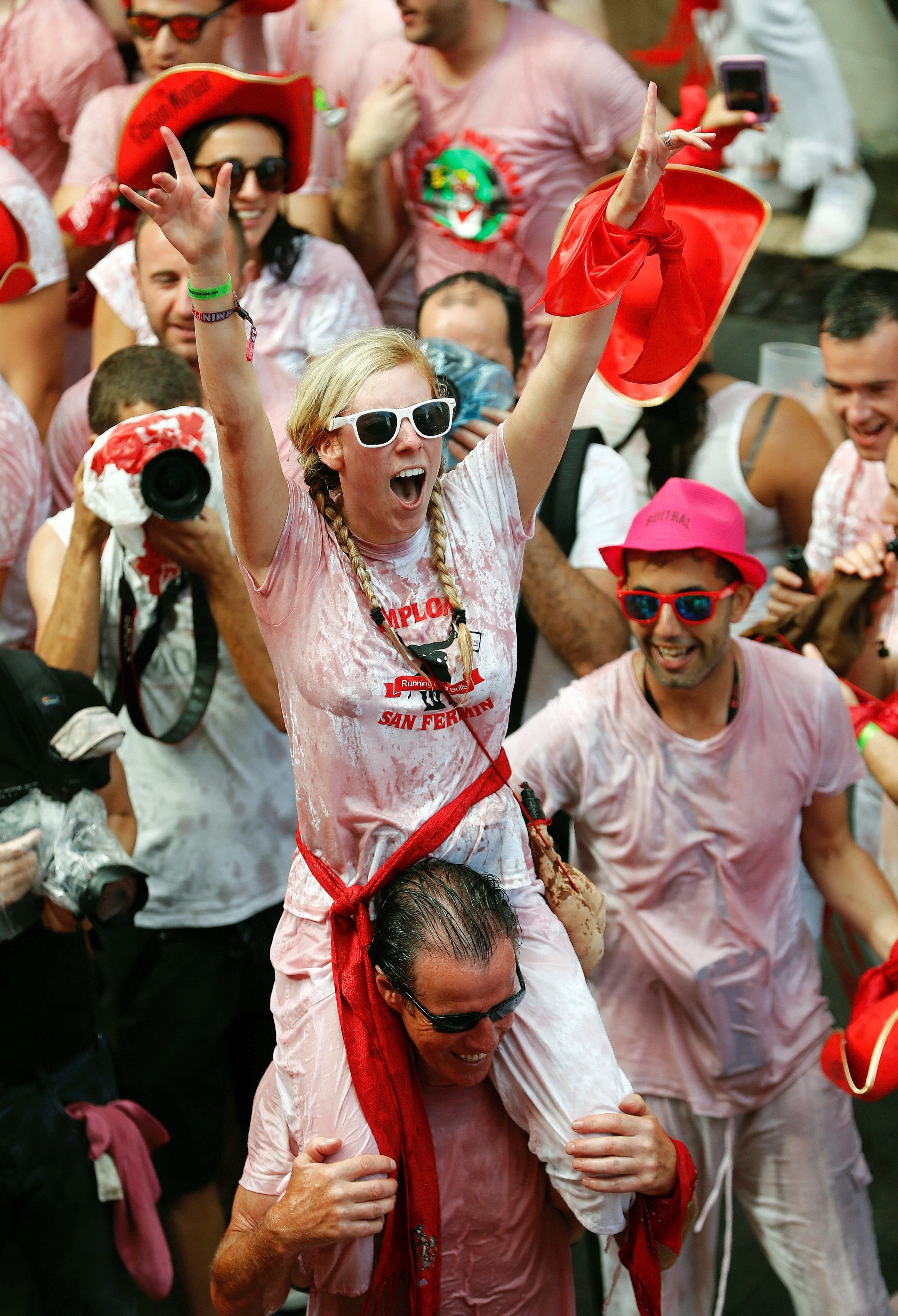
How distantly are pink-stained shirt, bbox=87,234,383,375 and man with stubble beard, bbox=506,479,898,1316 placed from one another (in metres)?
1.35

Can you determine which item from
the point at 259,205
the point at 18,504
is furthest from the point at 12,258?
the point at 259,205

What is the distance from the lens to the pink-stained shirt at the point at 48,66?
4547 millimetres

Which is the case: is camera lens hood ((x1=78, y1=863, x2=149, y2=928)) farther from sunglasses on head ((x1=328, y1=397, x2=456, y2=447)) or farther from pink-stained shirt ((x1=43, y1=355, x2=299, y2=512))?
pink-stained shirt ((x1=43, y1=355, x2=299, y2=512))

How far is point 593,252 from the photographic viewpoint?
2.01 meters

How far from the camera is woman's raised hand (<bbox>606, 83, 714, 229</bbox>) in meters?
1.94

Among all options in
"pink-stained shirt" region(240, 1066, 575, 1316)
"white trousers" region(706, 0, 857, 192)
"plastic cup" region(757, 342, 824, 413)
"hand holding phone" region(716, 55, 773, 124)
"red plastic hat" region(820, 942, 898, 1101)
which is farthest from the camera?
"white trousers" region(706, 0, 857, 192)

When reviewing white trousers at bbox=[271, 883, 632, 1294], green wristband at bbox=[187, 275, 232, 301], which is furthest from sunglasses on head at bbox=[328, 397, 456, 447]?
white trousers at bbox=[271, 883, 632, 1294]

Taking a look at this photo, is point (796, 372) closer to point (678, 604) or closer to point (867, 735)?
point (867, 735)

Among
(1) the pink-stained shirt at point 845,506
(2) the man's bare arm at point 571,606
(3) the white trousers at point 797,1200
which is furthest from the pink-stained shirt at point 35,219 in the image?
(3) the white trousers at point 797,1200

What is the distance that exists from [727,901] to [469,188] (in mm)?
2337

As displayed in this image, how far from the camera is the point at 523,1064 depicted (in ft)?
7.00

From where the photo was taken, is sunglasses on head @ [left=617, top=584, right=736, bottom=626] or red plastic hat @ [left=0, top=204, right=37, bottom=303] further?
red plastic hat @ [left=0, top=204, right=37, bottom=303]

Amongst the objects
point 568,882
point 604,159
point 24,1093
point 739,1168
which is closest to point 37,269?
point 604,159

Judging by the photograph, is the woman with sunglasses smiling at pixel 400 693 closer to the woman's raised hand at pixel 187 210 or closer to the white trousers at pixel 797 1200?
the woman's raised hand at pixel 187 210
